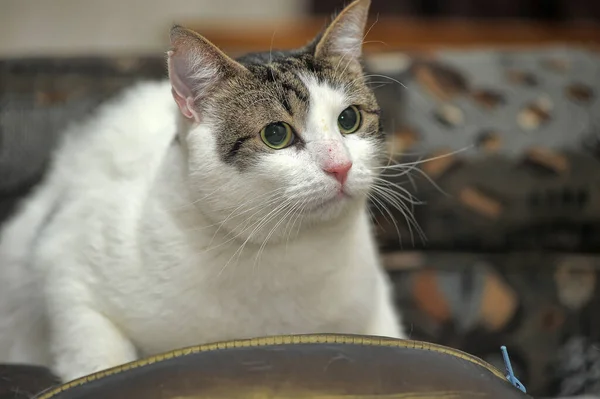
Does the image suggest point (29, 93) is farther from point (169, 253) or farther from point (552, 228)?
→ point (552, 228)

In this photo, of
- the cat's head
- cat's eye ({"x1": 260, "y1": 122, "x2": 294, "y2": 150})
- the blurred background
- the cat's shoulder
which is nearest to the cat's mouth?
the cat's head

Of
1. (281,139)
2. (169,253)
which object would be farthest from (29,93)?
(281,139)

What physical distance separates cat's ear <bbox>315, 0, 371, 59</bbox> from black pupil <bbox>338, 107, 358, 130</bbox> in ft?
0.38

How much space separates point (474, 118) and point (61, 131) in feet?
3.55

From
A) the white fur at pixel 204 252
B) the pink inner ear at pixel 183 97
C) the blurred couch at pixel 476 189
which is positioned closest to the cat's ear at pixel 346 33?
the white fur at pixel 204 252

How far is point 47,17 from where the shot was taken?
10.3 ft

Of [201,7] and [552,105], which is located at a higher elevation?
[201,7]

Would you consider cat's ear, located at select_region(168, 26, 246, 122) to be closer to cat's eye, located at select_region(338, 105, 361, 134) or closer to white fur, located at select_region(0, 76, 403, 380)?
white fur, located at select_region(0, 76, 403, 380)

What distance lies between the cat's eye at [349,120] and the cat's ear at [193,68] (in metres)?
0.18

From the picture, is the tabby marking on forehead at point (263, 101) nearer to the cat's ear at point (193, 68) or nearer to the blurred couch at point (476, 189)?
the cat's ear at point (193, 68)

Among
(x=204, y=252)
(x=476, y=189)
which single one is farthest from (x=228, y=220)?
(x=476, y=189)

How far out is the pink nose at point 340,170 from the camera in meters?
1.01

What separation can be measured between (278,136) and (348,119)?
0.45 feet

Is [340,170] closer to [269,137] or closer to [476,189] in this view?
[269,137]
